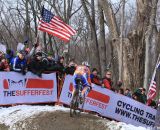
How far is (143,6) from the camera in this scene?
2288 cm

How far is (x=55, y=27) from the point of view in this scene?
1747cm

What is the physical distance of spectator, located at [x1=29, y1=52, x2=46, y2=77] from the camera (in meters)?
15.6

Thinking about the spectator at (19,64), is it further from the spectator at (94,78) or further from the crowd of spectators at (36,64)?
the spectator at (94,78)

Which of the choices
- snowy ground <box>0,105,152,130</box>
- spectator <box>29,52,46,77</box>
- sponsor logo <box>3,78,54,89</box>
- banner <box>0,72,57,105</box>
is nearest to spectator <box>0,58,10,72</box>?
banner <box>0,72,57,105</box>

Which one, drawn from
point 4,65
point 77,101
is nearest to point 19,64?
point 4,65

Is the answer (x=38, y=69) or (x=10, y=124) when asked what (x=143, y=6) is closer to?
(x=38, y=69)

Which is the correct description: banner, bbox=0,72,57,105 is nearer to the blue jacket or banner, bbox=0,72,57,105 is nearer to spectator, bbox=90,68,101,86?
the blue jacket

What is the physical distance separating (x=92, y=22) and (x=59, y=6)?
18.5 metres

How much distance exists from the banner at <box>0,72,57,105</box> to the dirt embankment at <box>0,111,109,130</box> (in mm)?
1723

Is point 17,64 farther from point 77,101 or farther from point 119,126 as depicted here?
point 119,126

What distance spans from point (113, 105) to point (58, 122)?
4.29 metres

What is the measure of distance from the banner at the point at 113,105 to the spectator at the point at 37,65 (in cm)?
101

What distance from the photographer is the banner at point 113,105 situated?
16.2 m

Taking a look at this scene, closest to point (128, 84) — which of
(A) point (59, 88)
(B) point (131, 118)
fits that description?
(B) point (131, 118)
